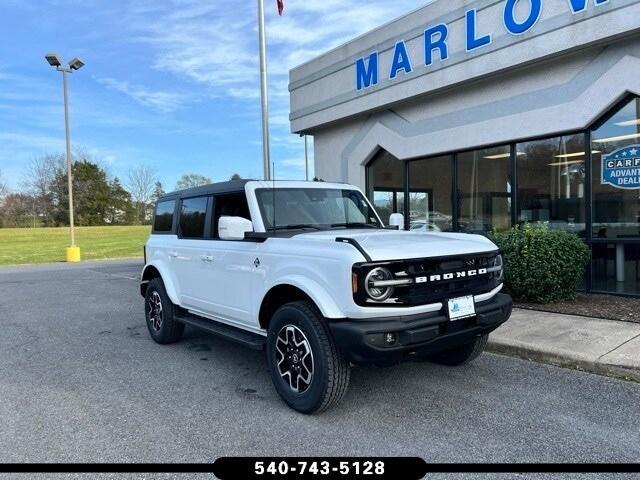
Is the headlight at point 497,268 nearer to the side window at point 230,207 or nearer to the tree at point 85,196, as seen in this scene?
the side window at point 230,207

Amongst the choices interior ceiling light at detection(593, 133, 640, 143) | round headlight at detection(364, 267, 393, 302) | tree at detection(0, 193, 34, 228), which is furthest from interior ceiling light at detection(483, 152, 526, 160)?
tree at detection(0, 193, 34, 228)

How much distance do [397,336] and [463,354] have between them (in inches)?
65.9

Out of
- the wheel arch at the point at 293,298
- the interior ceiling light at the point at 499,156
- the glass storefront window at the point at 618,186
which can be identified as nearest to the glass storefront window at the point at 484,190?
the interior ceiling light at the point at 499,156

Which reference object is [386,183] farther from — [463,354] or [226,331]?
[226,331]

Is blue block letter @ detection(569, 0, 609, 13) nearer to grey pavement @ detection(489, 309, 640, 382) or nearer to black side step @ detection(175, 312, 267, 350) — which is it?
grey pavement @ detection(489, 309, 640, 382)

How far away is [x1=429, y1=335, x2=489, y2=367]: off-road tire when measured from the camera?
4.69 m

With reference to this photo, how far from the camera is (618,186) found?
805 centimetres

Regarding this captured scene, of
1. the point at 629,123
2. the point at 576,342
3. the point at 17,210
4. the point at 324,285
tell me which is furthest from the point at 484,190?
the point at 17,210

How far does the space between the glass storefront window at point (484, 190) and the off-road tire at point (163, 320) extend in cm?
639

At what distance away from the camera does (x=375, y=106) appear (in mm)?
11523

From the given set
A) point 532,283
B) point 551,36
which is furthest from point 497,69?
point 532,283

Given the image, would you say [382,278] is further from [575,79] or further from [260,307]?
Result: [575,79]

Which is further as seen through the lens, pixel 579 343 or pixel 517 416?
pixel 579 343

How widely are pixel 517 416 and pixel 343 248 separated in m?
1.86
